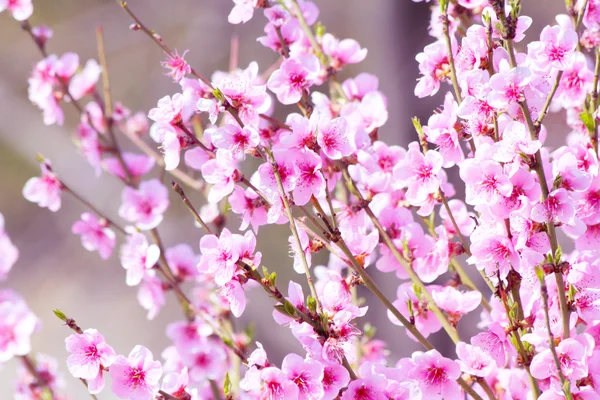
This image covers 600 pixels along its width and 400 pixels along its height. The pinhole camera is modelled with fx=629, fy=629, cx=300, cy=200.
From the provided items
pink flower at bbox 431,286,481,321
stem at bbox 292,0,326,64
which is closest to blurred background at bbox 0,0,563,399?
stem at bbox 292,0,326,64

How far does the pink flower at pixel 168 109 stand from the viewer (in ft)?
2.26

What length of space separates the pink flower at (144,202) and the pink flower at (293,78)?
1.30 ft

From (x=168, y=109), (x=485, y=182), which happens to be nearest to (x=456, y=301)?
(x=485, y=182)

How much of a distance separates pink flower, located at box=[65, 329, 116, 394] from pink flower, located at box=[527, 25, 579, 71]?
21.0 inches

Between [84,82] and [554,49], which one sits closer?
[554,49]

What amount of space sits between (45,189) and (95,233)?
0.11 m

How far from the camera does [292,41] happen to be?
886 millimetres

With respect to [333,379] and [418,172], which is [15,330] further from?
[418,172]

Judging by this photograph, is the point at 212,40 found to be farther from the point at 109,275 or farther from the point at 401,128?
the point at 401,128

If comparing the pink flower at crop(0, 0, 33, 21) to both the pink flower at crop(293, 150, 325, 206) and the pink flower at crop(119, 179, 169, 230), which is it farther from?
the pink flower at crop(293, 150, 325, 206)

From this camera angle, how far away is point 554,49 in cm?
66

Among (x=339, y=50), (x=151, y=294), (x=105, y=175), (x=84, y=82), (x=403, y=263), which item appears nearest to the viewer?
(x=403, y=263)

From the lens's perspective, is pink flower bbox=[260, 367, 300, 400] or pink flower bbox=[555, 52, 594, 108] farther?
pink flower bbox=[555, 52, 594, 108]

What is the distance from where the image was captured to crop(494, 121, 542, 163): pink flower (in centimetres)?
59
